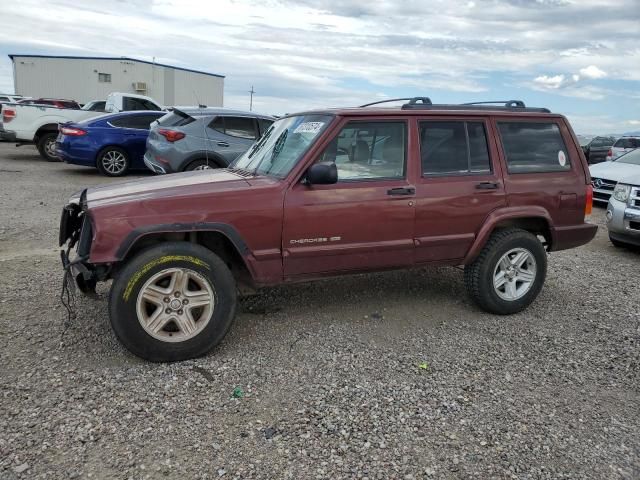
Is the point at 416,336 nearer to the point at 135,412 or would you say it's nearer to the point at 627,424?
the point at 627,424

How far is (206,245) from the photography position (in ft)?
13.2

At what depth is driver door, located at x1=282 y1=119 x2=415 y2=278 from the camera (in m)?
3.90

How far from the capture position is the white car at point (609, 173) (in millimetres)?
9875

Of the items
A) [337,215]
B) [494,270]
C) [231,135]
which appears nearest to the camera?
[337,215]

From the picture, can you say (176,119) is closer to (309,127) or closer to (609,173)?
(309,127)

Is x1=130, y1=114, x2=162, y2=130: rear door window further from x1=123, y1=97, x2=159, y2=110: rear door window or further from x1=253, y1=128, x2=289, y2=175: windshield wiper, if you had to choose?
x1=253, y1=128, x2=289, y2=175: windshield wiper

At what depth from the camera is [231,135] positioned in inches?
389

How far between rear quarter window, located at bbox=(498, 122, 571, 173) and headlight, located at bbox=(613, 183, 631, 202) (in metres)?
3.14

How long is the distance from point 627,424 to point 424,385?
46.9 inches

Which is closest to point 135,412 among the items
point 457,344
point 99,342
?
point 99,342

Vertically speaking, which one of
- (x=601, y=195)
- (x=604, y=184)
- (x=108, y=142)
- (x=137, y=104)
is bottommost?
(x=108, y=142)

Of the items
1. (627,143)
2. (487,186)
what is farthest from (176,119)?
(627,143)

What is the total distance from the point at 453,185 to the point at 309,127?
1.27m

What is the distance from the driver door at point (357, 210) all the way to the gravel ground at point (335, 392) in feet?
2.05
